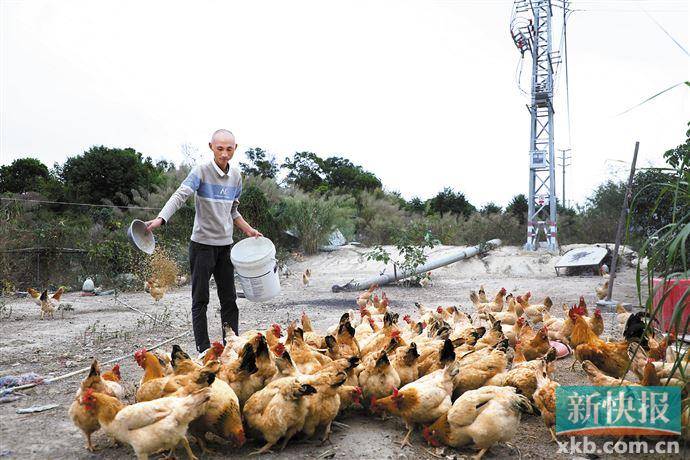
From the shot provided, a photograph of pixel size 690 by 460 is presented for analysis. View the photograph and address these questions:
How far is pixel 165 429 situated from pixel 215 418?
29cm

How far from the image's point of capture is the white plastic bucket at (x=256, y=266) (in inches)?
205

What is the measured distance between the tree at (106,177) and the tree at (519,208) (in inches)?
634

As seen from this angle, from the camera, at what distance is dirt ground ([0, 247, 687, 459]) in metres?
2.80

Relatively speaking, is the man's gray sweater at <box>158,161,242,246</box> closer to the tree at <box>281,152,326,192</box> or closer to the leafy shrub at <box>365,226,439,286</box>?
the leafy shrub at <box>365,226,439,286</box>

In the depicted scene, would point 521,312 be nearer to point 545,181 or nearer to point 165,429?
point 165,429

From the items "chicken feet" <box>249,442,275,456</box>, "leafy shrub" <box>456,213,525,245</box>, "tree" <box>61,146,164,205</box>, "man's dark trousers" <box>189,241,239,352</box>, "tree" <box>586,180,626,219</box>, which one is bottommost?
"chicken feet" <box>249,442,275,456</box>

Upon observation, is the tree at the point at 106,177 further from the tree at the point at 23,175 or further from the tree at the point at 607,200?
the tree at the point at 607,200

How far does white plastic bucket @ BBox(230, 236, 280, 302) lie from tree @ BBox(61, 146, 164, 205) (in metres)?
19.3

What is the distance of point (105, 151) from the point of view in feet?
82.4

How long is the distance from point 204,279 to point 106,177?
2234 centimetres

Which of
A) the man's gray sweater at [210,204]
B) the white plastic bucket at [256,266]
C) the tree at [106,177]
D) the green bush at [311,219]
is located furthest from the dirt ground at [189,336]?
the tree at [106,177]

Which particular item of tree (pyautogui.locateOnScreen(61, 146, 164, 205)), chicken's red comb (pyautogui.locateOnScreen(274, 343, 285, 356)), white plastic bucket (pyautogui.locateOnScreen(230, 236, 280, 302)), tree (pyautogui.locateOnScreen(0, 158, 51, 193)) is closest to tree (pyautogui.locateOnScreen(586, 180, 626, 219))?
white plastic bucket (pyautogui.locateOnScreen(230, 236, 280, 302))

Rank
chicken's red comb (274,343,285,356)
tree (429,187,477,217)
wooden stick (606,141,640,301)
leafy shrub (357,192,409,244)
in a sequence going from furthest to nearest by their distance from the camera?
tree (429,187,477,217) → leafy shrub (357,192,409,244) → wooden stick (606,141,640,301) → chicken's red comb (274,343,285,356)

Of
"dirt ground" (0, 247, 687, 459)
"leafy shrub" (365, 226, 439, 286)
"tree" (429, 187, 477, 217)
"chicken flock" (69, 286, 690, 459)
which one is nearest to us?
"chicken flock" (69, 286, 690, 459)
